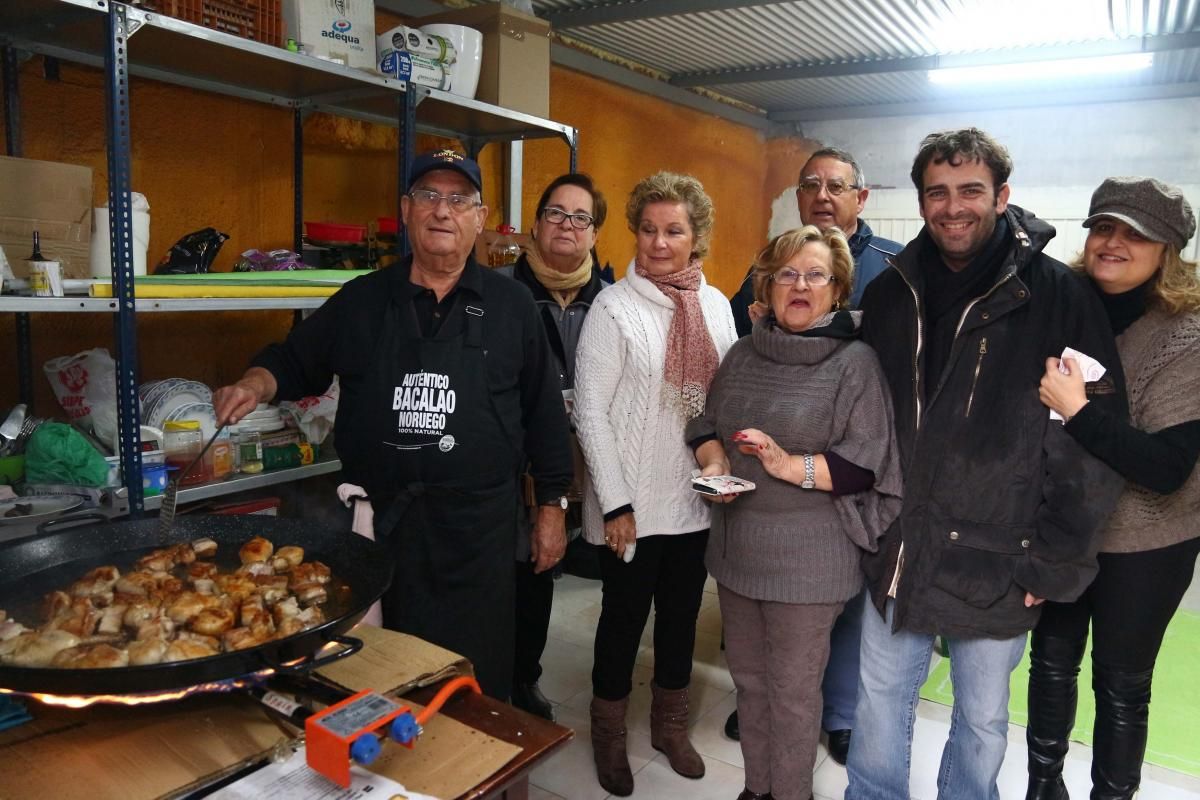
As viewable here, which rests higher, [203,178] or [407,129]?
[407,129]

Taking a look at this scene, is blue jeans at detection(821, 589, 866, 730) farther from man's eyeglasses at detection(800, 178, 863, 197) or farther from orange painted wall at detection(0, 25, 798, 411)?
orange painted wall at detection(0, 25, 798, 411)

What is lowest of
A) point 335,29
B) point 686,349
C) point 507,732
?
point 507,732

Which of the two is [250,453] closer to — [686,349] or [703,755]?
[686,349]

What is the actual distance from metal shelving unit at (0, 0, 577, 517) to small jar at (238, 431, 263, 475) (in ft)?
0.17

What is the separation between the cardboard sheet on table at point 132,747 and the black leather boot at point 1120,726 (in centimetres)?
179

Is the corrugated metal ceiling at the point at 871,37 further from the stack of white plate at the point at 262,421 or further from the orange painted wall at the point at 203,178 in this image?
the stack of white plate at the point at 262,421

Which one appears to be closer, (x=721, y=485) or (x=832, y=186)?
(x=721, y=485)

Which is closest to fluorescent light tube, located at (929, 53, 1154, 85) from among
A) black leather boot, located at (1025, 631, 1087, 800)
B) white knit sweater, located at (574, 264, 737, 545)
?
white knit sweater, located at (574, 264, 737, 545)

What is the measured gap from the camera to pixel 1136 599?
189 cm

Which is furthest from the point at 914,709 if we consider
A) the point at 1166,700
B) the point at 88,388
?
the point at 88,388

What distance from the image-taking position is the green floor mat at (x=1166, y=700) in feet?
8.93

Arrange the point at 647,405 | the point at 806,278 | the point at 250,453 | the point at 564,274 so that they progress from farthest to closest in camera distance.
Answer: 1. the point at 250,453
2. the point at 564,274
3. the point at 647,405
4. the point at 806,278

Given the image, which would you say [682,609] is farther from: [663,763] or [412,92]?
[412,92]

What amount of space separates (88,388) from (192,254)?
1.78ft
